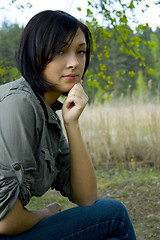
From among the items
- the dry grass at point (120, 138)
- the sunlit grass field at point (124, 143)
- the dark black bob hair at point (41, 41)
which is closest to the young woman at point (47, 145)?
the dark black bob hair at point (41, 41)

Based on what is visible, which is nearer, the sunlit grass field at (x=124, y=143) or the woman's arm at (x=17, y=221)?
the woman's arm at (x=17, y=221)

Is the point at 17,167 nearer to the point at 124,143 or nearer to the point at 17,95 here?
the point at 17,95

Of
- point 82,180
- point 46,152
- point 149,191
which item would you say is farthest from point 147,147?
point 46,152

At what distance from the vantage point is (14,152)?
111cm

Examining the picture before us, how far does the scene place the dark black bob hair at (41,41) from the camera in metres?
1.32

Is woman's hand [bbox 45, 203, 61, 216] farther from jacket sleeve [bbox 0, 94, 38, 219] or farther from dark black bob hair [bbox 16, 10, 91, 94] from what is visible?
dark black bob hair [bbox 16, 10, 91, 94]

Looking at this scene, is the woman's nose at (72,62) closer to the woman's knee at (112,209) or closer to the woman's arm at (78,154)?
the woman's arm at (78,154)

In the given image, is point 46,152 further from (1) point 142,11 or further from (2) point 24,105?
(1) point 142,11

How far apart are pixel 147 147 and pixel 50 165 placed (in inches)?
149

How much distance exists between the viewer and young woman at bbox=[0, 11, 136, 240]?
3.69ft

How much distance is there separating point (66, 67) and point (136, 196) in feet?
8.67

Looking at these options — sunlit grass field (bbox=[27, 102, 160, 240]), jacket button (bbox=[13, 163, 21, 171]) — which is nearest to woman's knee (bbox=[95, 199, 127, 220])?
jacket button (bbox=[13, 163, 21, 171])

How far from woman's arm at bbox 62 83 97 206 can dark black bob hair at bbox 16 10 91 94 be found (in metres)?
0.15

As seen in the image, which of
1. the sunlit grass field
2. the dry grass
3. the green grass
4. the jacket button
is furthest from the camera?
the dry grass
